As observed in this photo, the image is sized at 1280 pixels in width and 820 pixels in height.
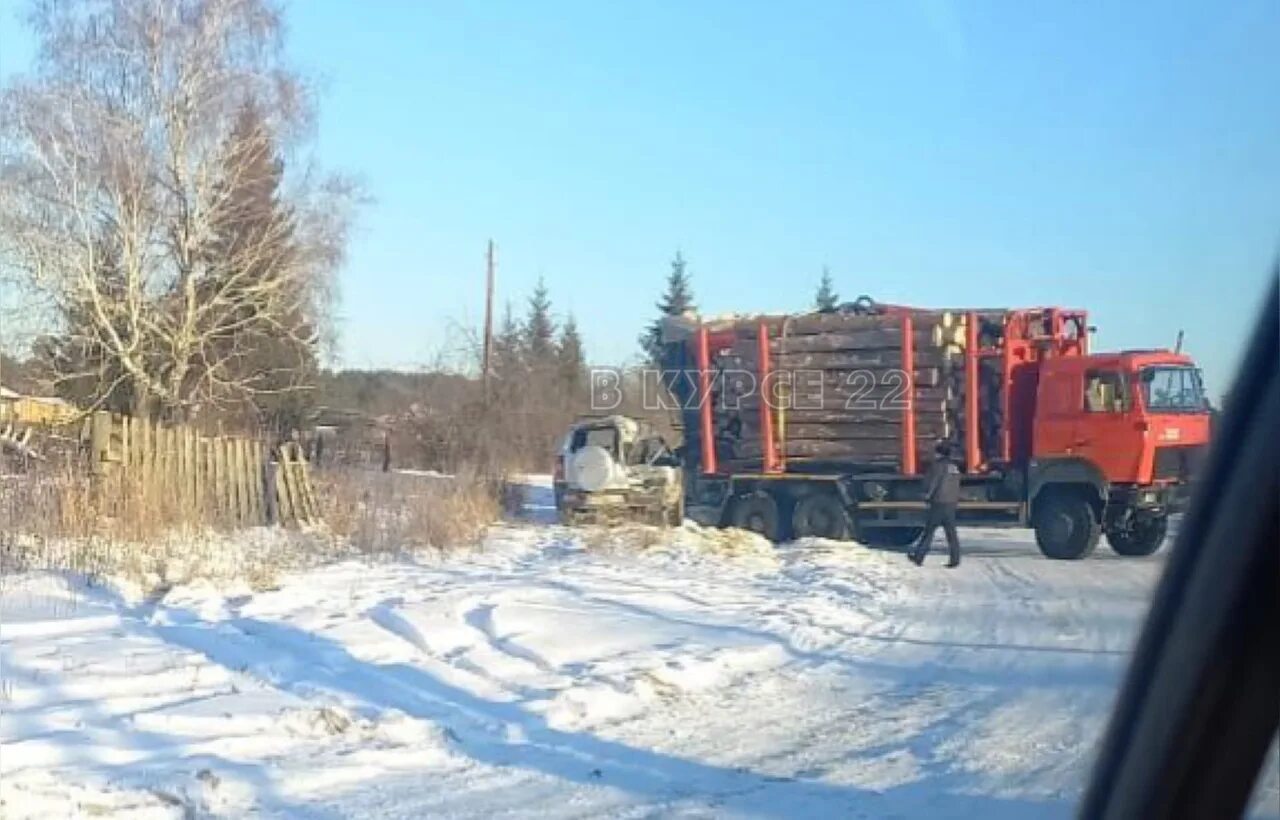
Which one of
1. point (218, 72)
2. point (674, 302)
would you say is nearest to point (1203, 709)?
point (218, 72)

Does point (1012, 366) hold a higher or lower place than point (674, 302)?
lower

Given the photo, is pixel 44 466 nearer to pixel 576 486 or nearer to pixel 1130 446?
pixel 576 486

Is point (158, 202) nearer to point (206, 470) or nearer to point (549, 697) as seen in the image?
point (206, 470)

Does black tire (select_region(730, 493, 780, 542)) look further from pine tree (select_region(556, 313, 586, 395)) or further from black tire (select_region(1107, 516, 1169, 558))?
pine tree (select_region(556, 313, 586, 395))

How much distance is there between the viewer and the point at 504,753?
8.45 meters

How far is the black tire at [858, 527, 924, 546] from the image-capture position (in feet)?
80.8

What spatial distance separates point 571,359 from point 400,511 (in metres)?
26.3

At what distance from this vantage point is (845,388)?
80.1ft

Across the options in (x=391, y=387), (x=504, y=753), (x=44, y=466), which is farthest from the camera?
(x=391, y=387)

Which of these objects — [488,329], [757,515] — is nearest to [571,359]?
[488,329]

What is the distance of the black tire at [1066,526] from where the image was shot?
841 inches

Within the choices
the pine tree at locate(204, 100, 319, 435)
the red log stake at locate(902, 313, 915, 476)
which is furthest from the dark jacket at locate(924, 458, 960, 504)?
the pine tree at locate(204, 100, 319, 435)

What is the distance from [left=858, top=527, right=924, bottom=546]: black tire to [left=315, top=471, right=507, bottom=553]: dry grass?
559 cm

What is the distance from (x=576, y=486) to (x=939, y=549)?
5939 mm
